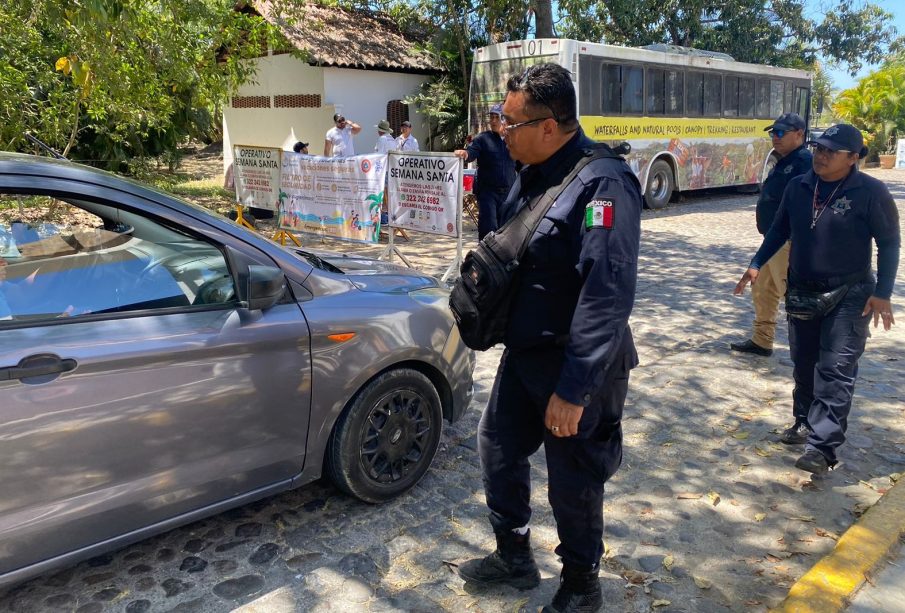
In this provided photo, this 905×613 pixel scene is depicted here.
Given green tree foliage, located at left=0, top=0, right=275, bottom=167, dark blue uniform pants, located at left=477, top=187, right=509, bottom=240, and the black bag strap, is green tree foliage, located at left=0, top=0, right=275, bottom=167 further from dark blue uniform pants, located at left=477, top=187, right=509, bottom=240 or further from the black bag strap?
the black bag strap

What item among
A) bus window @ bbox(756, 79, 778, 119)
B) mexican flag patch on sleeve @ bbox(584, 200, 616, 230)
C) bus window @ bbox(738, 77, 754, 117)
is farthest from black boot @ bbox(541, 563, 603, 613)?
bus window @ bbox(756, 79, 778, 119)

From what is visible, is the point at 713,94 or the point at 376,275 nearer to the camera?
the point at 376,275

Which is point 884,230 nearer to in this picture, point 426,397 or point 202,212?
point 426,397

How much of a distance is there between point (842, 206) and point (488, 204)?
4550 millimetres

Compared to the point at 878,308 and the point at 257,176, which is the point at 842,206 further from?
the point at 257,176

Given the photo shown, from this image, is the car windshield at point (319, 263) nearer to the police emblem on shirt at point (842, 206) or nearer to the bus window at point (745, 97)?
the police emblem on shirt at point (842, 206)

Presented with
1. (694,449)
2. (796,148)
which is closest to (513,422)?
(694,449)

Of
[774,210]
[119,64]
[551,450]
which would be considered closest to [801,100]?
[774,210]

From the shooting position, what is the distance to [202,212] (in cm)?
301

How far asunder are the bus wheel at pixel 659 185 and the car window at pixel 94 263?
1285cm

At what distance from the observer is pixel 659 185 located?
15336 mm

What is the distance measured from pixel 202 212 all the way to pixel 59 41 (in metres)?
9.46

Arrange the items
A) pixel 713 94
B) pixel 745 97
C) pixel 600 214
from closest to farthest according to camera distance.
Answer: pixel 600 214 → pixel 713 94 → pixel 745 97

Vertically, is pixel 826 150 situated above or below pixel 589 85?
below
